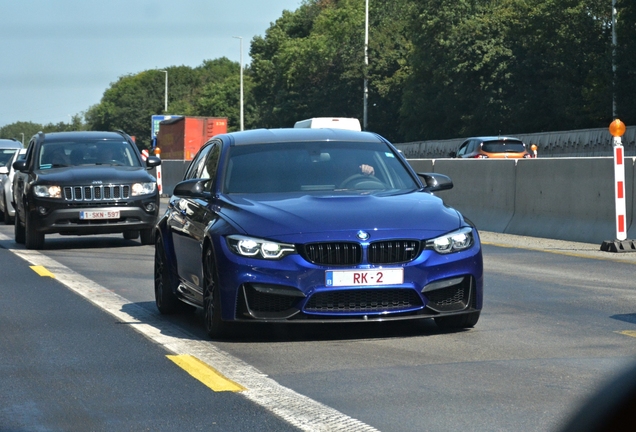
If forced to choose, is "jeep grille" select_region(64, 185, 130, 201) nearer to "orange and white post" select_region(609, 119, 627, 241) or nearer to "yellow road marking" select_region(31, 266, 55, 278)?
"yellow road marking" select_region(31, 266, 55, 278)

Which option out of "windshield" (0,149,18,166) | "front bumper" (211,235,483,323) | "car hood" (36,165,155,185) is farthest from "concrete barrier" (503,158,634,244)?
"windshield" (0,149,18,166)

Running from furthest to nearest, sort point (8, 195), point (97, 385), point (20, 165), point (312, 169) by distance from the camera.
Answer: point (8, 195) → point (20, 165) → point (312, 169) → point (97, 385)

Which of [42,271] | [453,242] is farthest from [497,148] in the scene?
[453,242]

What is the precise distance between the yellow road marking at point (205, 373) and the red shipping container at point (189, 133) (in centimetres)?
4971

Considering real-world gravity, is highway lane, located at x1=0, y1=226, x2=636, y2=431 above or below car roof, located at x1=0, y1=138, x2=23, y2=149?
below

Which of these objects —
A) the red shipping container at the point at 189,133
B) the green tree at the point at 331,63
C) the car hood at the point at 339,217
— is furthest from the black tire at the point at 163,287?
the green tree at the point at 331,63

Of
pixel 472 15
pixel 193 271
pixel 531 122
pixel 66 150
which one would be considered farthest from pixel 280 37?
pixel 193 271

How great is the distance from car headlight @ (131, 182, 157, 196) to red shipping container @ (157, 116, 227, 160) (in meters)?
39.2

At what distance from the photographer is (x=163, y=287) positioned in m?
9.39

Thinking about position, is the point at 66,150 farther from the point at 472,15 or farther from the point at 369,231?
the point at 472,15

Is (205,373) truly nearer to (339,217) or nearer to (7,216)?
(339,217)

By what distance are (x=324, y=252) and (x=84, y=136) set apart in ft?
Answer: 37.6

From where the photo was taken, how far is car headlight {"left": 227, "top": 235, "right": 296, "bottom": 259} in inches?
295

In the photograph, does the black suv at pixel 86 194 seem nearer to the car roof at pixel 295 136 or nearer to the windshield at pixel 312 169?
the car roof at pixel 295 136
